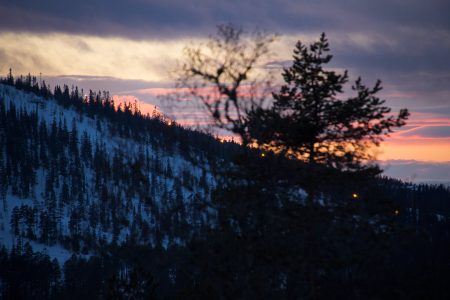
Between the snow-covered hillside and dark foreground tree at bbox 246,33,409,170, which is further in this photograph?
the snow-covered hillside

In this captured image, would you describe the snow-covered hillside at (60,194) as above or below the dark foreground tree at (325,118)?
below

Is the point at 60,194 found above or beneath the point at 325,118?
beneath

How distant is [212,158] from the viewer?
11008 millimetres

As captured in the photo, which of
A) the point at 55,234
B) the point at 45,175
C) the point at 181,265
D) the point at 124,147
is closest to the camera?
the point at 124,147

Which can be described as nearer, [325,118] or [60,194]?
[325,118]

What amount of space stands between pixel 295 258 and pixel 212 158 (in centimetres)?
365

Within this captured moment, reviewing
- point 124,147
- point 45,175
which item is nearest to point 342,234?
point 124,147

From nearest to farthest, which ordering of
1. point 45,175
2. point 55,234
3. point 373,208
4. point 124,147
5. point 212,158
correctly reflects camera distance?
point 124,147, point 212,158, point 373,208, point 55,234, point 45,175

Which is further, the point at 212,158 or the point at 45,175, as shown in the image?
the point at 45,175

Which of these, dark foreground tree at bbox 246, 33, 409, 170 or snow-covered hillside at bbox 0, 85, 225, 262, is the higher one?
dark foreground tree at bbox 246, 33, 409, 170

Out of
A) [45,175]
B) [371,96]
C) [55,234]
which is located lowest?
[55,234]

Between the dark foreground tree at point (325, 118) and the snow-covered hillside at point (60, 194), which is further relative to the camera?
the snow-covered hillside at point (60, 194)

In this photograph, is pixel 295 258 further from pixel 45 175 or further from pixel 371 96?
pixel 45 175

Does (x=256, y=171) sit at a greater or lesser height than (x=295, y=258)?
greater
